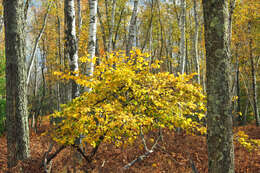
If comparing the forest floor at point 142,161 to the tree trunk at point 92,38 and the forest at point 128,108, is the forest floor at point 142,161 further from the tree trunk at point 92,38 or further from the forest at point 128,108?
the tree trunk at point 92,38

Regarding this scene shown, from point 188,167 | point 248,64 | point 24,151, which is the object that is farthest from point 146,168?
point 248,64

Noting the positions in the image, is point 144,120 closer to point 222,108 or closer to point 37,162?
point 222,108

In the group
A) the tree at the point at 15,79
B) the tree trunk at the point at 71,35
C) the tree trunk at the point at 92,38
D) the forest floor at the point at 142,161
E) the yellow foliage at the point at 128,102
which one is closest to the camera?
the yellow foliage at the point at 128,102

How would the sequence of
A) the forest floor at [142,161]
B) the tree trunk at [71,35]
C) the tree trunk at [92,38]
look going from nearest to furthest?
1. the forest floor at [142,161]
2. the tree trunk at [71,35]
3. the tree trunk at [92,38]

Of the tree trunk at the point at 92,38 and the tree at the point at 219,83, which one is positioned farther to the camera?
the tree trunk at the point at 92,38

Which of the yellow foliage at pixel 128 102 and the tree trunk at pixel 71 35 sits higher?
the tree trunk at pixel 71 35

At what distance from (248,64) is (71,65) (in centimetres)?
1726

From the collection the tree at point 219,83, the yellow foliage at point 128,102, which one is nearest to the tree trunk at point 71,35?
the yellow foliage at point 128,102

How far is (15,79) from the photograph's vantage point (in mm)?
4227

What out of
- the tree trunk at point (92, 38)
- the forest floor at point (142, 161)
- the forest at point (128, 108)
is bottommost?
the forest floor at point (142, 161)

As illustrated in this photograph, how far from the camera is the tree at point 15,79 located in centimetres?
418

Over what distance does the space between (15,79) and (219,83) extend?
157 inches

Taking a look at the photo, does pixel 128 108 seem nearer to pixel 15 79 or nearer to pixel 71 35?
pixel 15 79

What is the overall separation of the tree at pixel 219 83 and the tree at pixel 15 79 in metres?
3.79
